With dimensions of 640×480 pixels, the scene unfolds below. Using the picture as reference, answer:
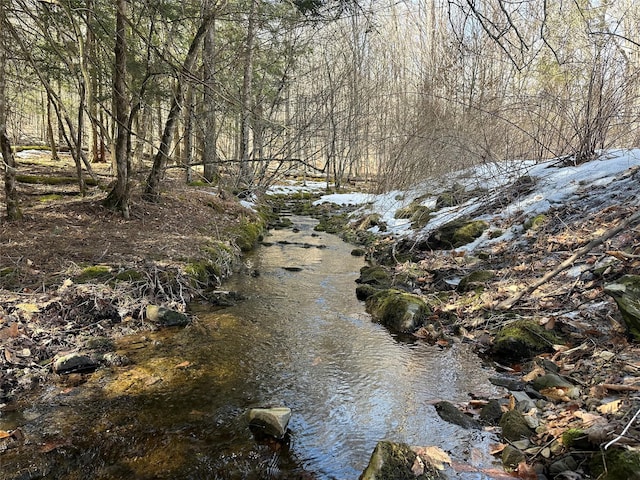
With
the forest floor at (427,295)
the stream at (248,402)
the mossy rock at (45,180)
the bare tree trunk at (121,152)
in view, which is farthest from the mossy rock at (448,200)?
the mossy rock at (45,180)

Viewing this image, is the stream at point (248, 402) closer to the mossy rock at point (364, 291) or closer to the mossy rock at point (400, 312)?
the mossy rock at point (400, 312)

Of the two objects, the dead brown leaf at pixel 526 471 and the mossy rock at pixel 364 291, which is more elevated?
the mossy rock at pixel 364 291

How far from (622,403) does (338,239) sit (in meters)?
9.88

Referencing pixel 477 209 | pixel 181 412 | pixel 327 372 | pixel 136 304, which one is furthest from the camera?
pixel 477 209

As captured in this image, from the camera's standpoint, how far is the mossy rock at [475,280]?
6578mm

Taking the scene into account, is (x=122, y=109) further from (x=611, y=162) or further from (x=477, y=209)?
(x=611, y=162)

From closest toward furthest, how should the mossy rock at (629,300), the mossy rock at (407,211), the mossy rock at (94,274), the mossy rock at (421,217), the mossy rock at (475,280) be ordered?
the mossy rock at (629,300), the mossy rock at (94,274), the mossy rock at (475,280), the mossy rock at (421,217), the mossy rock at (407,211)

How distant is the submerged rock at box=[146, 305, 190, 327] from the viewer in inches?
216

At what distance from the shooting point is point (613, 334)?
4.28 metres

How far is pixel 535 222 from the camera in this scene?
765 cm

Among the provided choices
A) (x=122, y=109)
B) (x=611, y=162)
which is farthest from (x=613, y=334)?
(x=122, y=109)

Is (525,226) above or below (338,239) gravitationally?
above

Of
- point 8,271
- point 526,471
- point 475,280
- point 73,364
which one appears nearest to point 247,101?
point 8,271

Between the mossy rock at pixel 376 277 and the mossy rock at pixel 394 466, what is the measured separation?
186 inches
